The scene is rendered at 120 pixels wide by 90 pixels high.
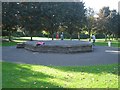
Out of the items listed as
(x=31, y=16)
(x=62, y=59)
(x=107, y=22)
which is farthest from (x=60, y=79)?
(x=107, y=22)

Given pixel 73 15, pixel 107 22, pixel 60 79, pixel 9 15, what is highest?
pixel 73 15

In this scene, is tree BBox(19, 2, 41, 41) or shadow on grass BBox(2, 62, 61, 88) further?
tree BBox(19, 2, 41, 41)

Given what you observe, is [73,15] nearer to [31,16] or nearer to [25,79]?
[31,16]

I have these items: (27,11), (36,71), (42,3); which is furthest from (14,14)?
(36,71)

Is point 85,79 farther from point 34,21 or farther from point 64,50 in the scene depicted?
point 34,21

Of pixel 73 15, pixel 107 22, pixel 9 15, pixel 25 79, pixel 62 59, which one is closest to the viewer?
pixel 25 79

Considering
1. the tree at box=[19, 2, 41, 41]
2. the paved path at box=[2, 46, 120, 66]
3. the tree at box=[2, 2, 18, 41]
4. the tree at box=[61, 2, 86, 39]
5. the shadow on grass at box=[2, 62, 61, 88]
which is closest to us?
the shadow on grass at box=[2, 62, 61, 88]

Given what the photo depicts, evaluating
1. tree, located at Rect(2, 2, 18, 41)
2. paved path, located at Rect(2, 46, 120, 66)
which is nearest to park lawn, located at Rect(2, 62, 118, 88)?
paved path, located at Rect(2, 46, 120, 66)

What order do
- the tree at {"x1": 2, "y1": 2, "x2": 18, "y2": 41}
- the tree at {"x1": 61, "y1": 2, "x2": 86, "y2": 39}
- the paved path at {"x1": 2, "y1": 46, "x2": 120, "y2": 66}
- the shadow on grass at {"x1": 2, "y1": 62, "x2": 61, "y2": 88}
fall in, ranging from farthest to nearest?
1. the tree at {"x1": 61, "y1": 2, "x2": 86, "y2": 39}
2. the tree at {"x1": 2, "y1": 2, "x2": 18, "y2": 41}
3. the paved path at {"x1": 2, "y1": 46, "x2": 120, "y2": 66}
4. the shadow on grass at {"x1": 2, "y1": 62, "x2": 61, "y2": 88}

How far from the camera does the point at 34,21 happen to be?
4012 centimetres

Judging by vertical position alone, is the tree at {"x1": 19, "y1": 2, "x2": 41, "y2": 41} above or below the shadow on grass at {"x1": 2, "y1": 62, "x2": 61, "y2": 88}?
above

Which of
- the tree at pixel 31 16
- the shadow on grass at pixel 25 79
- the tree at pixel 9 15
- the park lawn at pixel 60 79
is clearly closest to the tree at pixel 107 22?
the tree at pixel 31 16

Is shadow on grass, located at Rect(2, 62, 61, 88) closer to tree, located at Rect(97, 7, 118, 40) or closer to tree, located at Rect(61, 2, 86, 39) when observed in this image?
tree, located at Rect(61, 2, 86, 39)

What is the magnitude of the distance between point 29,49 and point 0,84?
45.3ft
